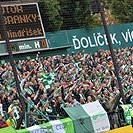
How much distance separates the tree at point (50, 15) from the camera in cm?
1307

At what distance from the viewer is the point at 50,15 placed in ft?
44.0

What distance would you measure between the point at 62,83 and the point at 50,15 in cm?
267

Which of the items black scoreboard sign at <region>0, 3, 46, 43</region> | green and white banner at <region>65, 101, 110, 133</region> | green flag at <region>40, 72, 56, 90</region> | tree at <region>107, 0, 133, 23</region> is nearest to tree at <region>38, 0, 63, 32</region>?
black scoreboard sign at <region>0, 3, 46, 43</region>

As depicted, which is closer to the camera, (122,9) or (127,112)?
(127,112)

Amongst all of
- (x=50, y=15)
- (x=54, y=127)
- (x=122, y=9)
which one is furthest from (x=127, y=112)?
(x=122, y=9)

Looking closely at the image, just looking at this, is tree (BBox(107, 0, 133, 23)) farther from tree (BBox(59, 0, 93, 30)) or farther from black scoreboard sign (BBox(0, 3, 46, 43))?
black scoreboard sign (BBox(0, 3, 46, 43))

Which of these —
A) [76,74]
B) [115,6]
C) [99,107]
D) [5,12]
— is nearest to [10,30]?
[5,12]

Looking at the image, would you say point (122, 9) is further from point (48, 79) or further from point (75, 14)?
point (48, 79)

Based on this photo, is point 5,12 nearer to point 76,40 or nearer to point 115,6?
point 76,40

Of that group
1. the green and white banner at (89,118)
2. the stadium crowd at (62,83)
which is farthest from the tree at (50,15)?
the green and white banner at (89,118)

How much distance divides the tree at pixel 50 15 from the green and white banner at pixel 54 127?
4810mm

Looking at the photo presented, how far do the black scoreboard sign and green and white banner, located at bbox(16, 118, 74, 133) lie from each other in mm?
3550

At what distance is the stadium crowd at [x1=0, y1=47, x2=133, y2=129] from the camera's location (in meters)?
10.2

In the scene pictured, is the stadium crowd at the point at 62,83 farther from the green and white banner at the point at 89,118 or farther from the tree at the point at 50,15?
the tree at the point at 50,15
